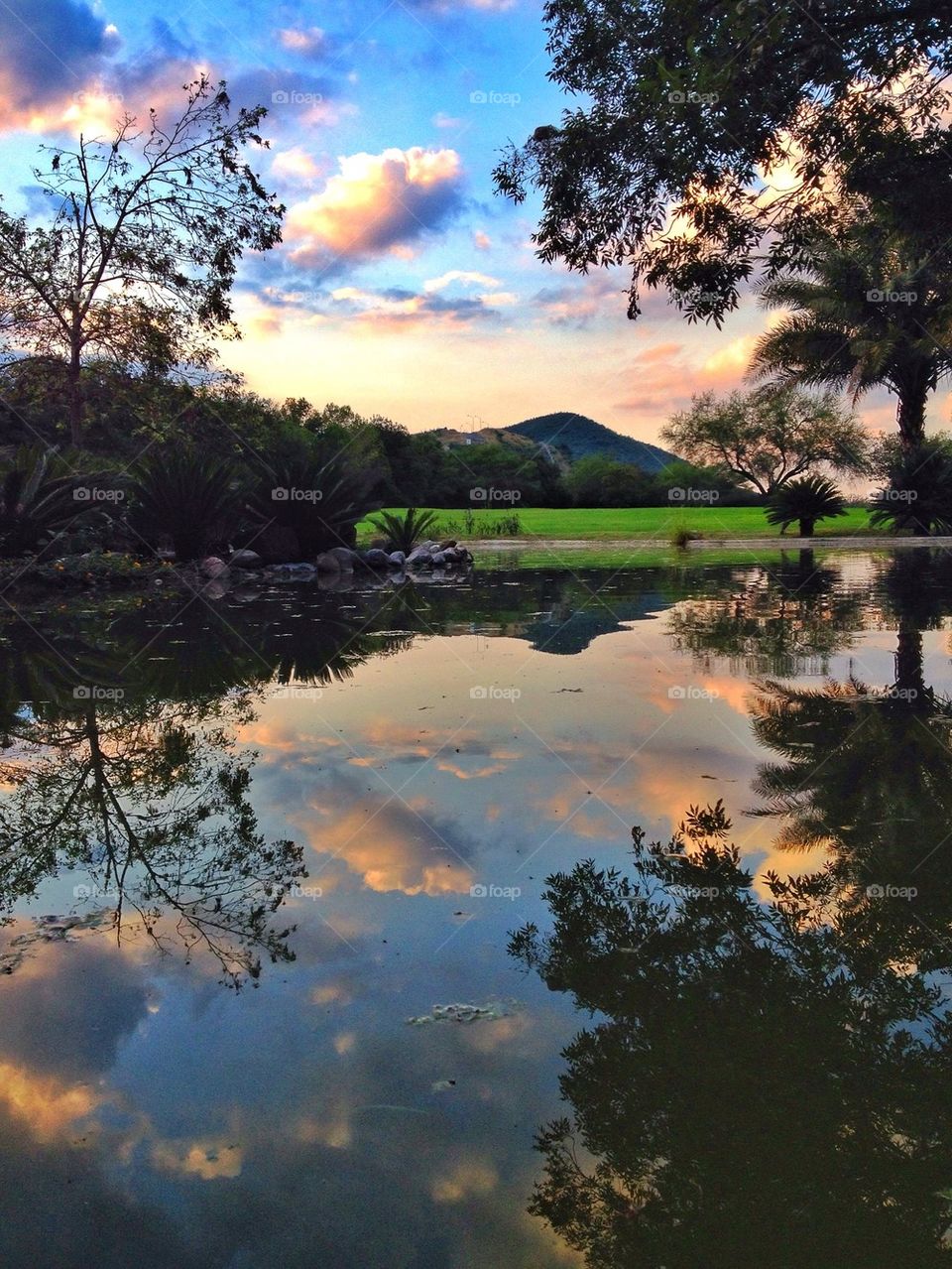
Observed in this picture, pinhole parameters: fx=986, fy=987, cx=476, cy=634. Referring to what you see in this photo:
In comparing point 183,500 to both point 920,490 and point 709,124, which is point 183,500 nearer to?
point 709,124

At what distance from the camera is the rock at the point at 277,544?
1982cm

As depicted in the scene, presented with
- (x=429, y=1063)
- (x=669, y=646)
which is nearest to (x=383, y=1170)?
(x=429, y=1063)

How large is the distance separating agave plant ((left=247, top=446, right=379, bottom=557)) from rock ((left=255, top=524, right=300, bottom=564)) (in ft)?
0.36

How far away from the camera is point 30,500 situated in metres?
14.4

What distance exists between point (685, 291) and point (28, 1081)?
10874 mm

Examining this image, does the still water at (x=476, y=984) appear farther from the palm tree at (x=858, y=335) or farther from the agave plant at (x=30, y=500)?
the palm tree at (x=858, y=335)

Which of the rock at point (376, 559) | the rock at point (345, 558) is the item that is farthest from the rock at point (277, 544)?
the rock at point (376, 559)

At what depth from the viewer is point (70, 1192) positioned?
214 centimetres

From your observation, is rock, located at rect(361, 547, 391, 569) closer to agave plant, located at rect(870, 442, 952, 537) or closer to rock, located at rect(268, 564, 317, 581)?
rock, located at rect(268, 564, 317, 581)

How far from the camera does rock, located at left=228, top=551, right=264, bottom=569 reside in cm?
1900

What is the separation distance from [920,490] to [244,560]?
1889 centimetres

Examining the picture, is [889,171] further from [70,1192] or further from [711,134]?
[70,1192]

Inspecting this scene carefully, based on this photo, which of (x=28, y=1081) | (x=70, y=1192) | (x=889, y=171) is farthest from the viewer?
(x=889, y=171)

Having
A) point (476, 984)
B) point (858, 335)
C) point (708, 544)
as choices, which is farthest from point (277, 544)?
point (858, 335)
